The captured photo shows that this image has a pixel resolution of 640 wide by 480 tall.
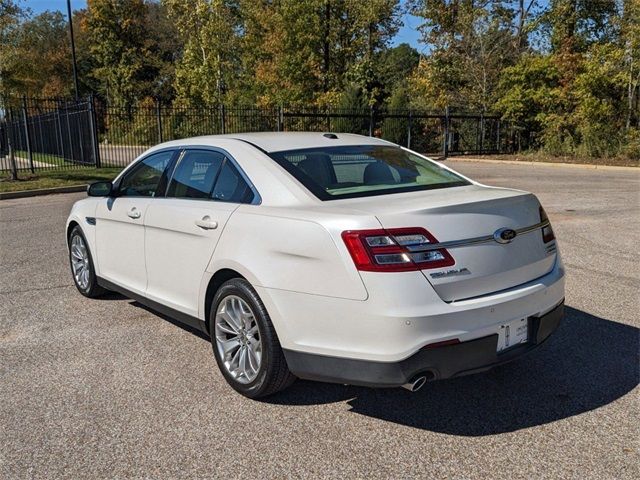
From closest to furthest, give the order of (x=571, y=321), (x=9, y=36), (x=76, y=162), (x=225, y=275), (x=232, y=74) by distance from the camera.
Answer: (x=225, y=275) → (x=571, y=321) → (x=9, y=36) → (x=76, y=162) → (x=232, y=74)

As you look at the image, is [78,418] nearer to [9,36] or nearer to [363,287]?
[363,287]

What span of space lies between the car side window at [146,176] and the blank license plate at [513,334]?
2722mm

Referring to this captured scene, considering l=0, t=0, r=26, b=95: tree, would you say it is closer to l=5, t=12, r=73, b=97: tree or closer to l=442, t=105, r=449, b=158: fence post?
l=442, t=105, r=449, b=158: fence post

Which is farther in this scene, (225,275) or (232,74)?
(232,74)

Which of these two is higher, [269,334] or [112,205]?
[112,205]

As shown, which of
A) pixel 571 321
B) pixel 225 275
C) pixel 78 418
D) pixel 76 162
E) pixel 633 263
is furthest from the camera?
pixel 76 162

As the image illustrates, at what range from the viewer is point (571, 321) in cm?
466

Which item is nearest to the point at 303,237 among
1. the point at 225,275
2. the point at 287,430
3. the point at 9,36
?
Answer: the point at 225,275

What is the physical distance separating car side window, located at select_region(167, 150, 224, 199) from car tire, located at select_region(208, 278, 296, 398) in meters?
0.80

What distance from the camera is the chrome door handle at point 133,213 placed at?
14.2 ft

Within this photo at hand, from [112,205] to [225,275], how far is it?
5.93 ft

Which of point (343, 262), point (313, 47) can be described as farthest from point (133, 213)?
point (313, 47)

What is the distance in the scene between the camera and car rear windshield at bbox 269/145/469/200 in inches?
134

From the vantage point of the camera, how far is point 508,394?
3406 millimetres
